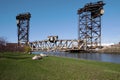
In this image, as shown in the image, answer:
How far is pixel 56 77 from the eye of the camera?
1441 cm

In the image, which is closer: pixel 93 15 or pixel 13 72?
pixel 13 72

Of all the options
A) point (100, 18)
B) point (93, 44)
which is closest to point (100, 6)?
point (100, 18)

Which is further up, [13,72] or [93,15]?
[93,15]

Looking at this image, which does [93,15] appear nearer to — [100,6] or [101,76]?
[100,6]

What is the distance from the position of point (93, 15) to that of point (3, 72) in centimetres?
8583

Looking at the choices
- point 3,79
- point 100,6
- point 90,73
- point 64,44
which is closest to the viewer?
point 3,79

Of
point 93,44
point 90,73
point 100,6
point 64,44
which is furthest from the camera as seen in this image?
point 64,44

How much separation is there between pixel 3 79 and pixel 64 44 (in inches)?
3638

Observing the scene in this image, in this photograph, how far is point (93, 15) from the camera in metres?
98.5

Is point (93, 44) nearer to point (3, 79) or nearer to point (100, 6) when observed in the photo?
point (100, 6)

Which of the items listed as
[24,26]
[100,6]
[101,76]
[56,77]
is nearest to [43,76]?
[56,77]

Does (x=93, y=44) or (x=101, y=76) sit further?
(x=93, y=44)

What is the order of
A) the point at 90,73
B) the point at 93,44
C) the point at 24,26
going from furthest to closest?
the point at 24,26
the point at 93,44
the point at 90,73

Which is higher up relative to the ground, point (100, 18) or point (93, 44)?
point (100, 18)
